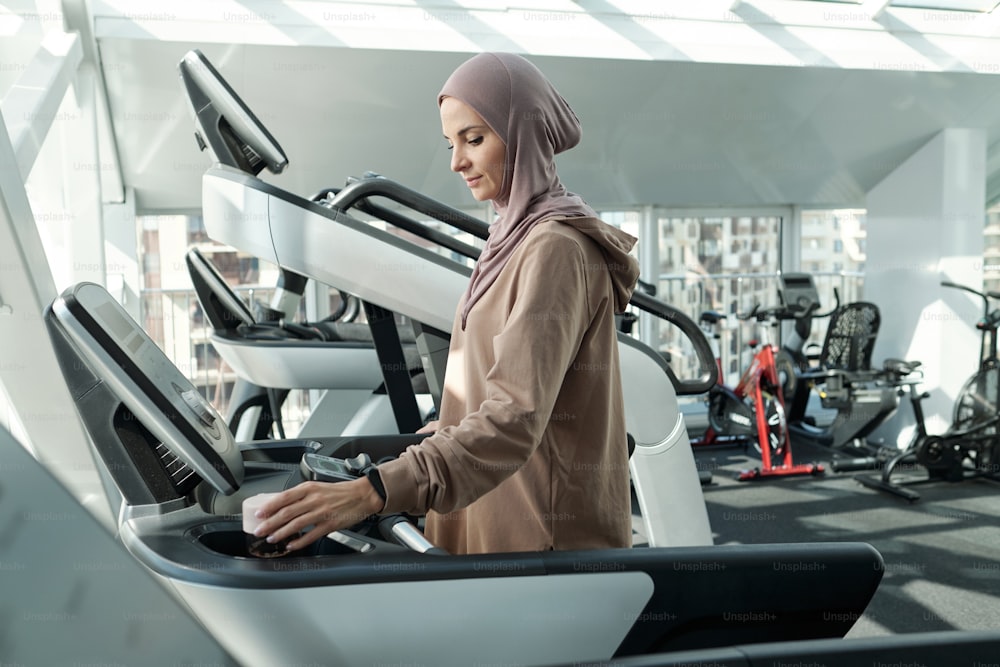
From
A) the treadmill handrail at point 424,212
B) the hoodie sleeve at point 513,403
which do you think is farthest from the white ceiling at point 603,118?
the hoodie sleeve at point 513,403

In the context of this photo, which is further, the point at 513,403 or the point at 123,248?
the point at 123,248

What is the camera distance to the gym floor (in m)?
2.70

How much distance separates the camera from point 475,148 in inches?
41.3

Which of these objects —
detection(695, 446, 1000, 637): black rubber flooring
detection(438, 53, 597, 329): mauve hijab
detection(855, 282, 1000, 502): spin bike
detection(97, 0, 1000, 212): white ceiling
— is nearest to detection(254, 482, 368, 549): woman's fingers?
detection(438, 53, 597, 329): mauve hijab

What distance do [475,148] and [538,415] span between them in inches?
14.7

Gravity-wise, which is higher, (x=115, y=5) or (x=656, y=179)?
(x=115, y=5)

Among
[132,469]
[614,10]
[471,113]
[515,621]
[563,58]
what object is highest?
[614,10]

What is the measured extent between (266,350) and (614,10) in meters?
2.50

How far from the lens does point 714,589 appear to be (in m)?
0.98

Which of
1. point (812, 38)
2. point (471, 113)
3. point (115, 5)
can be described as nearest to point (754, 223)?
point (812, 38)

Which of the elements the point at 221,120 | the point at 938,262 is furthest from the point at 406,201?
the point at 938,262

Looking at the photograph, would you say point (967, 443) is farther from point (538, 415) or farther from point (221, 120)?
point (538, 415)

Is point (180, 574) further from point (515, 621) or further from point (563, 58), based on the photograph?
point (563, 58)

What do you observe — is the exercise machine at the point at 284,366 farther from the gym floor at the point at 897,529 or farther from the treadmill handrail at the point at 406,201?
the gym floor at the point at 897,529
